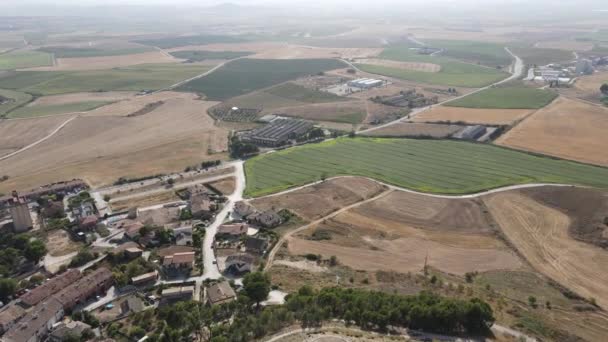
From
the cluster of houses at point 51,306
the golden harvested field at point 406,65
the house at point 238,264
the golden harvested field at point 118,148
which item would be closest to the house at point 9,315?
the cluster of houses at point 51,306

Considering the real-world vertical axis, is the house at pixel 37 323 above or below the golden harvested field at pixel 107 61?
above

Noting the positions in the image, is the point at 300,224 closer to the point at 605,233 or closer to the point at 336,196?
the point at 336,196

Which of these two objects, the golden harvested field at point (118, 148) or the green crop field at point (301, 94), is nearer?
the golden harvested field at point (118, 148)

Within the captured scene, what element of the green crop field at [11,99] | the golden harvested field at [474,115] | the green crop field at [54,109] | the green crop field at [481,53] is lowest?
the green crop field at [11,99]

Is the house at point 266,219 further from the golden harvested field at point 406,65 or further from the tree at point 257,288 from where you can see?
the golden harvested field at point 406,65

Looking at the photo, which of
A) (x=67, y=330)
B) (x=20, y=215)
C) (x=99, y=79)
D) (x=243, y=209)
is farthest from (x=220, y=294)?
(x=99, y=79)

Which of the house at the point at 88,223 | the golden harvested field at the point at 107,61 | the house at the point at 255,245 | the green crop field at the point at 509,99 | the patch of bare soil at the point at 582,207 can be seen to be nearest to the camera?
the house at the point at 255,245

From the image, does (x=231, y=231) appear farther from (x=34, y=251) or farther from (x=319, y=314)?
(x=319, y=314)
